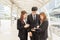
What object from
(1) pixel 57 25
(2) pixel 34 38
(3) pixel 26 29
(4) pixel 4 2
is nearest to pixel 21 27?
(3) pixel 26 29

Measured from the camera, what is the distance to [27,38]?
125 inches

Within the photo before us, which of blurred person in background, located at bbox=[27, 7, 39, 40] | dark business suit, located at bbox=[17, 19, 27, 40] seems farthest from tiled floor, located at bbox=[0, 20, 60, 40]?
blurred person in background, located at bbox=[27, 7, 39, 40]

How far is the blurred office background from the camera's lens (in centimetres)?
367

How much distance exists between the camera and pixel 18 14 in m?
3.59

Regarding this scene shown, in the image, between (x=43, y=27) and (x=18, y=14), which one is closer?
(x=43, y=27)

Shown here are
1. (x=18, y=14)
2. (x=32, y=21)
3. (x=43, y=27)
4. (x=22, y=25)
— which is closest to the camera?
(x=43, y=27)

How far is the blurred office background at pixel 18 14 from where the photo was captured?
12.0ft

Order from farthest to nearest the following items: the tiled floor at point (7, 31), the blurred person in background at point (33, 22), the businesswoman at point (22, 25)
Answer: the tiled floor at point (7, 31), the businesswoman at point (22, 25), the blurred person in background at point (33, 22)

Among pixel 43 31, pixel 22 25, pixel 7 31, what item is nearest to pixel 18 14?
pixel 22 25

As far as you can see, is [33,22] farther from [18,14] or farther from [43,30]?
[18,14]

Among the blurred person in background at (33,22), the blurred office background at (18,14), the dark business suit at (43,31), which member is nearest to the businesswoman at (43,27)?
the dark business suit at (43,31)

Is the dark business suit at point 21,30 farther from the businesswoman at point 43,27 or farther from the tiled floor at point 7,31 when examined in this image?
the tiled floor at point 7,31

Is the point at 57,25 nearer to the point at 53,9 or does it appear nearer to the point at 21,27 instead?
the point at 53,9

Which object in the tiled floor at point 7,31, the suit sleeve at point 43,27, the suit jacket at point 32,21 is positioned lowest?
the tiled floor at point 7,31
